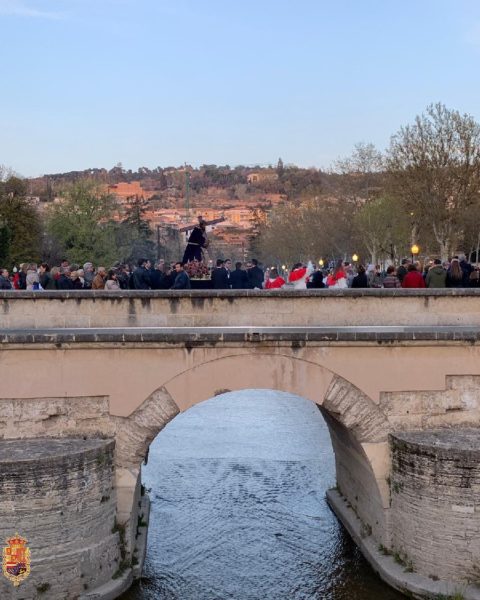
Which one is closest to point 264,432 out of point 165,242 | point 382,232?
point 382,232

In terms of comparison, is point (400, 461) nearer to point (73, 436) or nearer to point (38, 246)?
point (73, 436)

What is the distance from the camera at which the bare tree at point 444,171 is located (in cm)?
3769

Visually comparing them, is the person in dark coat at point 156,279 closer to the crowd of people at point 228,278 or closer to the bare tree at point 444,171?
the crowd of people at point 228,278

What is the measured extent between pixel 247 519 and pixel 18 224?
34.7m

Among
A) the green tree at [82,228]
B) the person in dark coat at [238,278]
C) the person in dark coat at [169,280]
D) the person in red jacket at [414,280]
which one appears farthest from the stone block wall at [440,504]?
the green tree at [82,228]

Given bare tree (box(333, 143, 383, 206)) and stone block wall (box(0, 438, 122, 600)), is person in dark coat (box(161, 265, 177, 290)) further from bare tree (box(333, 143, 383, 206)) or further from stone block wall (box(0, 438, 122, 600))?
bare tree (box(333, 143, 383, 206))

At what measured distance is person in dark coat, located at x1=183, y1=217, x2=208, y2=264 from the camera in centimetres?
2128

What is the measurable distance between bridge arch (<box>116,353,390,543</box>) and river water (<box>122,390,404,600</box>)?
137cm

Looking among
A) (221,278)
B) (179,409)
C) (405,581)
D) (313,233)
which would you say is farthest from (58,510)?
(313,233)

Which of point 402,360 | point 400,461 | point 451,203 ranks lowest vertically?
point 400,461

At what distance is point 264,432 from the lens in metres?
22.7

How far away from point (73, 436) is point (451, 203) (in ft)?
95.4

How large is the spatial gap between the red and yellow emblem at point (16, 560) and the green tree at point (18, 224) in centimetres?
3413

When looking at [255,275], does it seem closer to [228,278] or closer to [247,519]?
[228,278]
